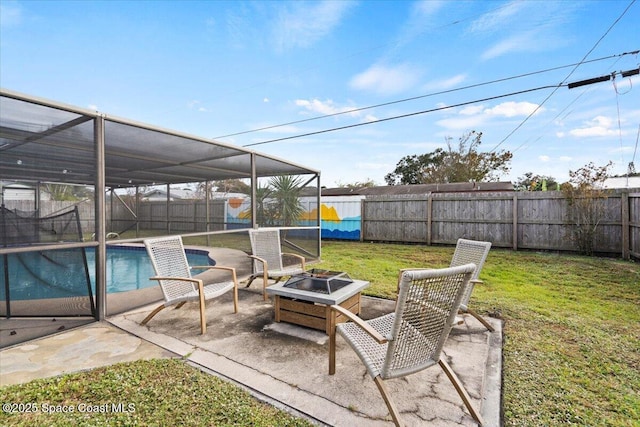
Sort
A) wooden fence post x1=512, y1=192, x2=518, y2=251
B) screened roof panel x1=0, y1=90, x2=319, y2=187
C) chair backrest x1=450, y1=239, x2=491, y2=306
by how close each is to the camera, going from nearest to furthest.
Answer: screened roof panel x1=0, y1=90, x2=319, y2=187, chair backrest x1=450, y1=239, x2=491, y2=306, wooden fence post x1=512, y1=192, x2=518, y2=251

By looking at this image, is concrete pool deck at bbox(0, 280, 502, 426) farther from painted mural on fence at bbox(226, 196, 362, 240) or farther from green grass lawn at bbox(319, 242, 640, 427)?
painted mural on fence at bbox(226, 196, 362, 240)

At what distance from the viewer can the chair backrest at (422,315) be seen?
1589 mm

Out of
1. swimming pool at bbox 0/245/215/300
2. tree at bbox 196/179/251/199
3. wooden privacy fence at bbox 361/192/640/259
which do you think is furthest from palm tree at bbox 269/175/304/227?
wooden privacy fence at bbox 361/192/640/259

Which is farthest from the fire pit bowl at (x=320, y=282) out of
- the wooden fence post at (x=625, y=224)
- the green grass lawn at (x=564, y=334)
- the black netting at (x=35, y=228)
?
the wooden fence post at (x=625, y=224)

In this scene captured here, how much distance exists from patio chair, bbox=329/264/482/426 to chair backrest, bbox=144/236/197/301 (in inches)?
97.9

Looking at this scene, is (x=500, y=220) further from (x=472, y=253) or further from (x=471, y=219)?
(x=472, y=253)

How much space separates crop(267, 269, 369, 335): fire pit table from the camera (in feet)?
9.59

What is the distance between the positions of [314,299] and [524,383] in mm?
1788

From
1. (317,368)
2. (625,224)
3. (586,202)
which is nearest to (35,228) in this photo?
(317,368)

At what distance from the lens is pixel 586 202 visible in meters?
7.50

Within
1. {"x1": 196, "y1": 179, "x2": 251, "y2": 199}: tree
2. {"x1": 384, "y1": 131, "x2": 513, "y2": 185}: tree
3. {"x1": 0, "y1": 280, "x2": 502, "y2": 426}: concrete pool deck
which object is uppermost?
{"x1": 384, "y1": 131, "x2": 513, "y2": 185}: tree

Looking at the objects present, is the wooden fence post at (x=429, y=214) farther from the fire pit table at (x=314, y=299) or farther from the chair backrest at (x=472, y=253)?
the fire pit table at (x=314, y=299)

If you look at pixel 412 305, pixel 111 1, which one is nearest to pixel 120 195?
pixel 111 1

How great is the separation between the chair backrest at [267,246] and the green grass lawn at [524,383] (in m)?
2.44
